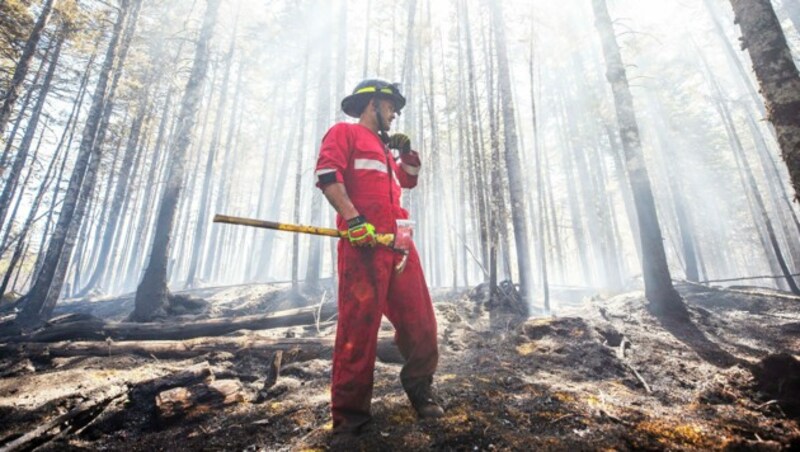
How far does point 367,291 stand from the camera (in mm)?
2660

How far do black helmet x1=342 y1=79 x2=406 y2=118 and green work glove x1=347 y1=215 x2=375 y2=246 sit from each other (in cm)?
137

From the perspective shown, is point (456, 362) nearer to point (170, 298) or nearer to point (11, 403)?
point (11, 403)

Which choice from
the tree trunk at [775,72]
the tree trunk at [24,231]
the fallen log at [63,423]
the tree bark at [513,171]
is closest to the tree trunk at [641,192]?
the tree bark at [513,171]

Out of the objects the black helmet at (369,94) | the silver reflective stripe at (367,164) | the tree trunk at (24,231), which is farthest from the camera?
the tree trunk at (24,231)

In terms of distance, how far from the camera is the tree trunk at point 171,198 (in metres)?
8.09

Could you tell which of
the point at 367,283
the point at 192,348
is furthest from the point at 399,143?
the point at 192,348

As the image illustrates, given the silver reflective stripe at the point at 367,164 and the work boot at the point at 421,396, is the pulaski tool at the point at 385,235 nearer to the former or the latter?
the silver reflective stripe at the point at 367,164

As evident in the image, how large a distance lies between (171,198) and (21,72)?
4273 mm

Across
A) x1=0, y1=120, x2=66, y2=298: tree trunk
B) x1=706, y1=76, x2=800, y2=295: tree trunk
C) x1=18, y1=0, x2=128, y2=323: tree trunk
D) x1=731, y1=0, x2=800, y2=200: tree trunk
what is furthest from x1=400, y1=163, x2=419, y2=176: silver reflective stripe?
x1=0, y1=120, x2=66, y2=298: tree trunk

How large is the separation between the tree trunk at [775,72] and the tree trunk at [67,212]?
13.9m

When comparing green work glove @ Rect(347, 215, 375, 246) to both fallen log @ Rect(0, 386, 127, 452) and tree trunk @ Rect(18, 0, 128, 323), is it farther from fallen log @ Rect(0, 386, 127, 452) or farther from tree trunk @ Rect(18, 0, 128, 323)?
tree trunk @ Rect(18, 0, 128, 323)

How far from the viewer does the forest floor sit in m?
2.36

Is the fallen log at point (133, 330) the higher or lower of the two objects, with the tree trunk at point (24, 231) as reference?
lower

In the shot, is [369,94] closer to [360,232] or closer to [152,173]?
[360,232]
